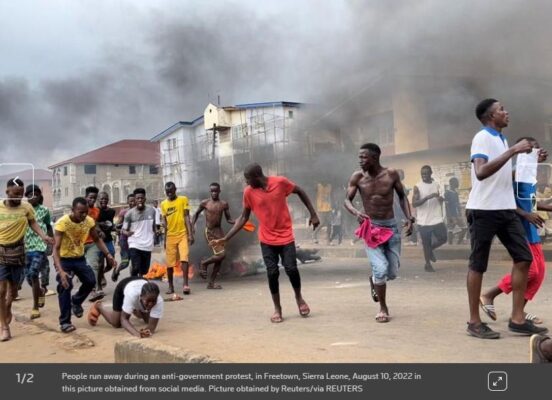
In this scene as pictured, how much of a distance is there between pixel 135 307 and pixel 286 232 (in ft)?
4.51

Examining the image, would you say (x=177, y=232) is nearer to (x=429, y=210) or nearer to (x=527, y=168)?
(x=429, y=210)

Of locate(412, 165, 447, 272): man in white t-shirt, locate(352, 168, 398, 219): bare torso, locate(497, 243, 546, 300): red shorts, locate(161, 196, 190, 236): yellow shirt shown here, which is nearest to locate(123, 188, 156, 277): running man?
locate(161, 196, 190, 236): yellow shirt

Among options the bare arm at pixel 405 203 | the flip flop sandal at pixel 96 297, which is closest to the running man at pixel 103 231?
the flip flop sandal at pixel 96 297

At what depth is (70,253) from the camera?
16.0 ft

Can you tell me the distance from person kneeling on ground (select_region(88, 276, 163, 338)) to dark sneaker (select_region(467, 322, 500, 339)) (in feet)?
7.44

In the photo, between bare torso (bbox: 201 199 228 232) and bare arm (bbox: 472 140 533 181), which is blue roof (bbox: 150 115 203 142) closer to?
bare torso (bbox: 201 199 228 232)

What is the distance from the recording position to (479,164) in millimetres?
3309

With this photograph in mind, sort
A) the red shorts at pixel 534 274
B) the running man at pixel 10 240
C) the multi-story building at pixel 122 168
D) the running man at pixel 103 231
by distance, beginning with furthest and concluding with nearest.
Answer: the multi-story building at pixel 122 168, the running man at pixel 103 231, the running man at pixel 10 240, the red shorts at pixel 534 274

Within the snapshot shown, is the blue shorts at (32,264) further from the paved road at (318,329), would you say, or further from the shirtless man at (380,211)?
the shirtless man at (380,211)

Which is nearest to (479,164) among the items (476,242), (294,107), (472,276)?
(476,242)

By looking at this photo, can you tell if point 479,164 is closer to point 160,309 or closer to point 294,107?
point 160,309

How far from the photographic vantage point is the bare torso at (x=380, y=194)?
167 inches

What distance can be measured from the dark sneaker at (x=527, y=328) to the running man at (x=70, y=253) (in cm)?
351
